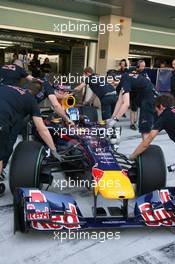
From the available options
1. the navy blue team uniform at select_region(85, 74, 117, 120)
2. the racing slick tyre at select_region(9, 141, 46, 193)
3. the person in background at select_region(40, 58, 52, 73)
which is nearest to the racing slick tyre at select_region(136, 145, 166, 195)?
the racing slick tyre at select_region(9, 141, 46, 193)

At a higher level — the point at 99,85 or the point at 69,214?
the point at 99,85

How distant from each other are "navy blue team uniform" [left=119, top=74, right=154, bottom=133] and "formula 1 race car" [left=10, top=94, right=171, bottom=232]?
→ 151 cm

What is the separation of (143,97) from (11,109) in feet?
9.12

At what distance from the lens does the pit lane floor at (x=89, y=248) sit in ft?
8.52

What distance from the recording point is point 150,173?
3.46 metres

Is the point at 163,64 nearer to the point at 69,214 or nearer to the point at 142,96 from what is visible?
the point at 142,96

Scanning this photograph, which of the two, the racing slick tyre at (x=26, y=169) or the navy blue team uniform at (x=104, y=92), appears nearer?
the racing slick tyre at (x=26, y=169)

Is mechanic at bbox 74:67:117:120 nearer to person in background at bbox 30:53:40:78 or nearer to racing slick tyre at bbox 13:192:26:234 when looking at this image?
racing slick tyre at bbox 13:192:26:234

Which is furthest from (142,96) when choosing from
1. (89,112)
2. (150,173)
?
(150,173)

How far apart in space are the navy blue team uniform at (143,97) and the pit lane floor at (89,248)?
254cm

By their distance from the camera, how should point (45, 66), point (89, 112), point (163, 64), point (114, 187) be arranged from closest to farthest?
1. point (114, 187)
2. point (89, 112)
3. point (45, 66)
4. point (163, 64)

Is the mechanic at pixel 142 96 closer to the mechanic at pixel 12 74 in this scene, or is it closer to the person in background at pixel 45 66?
the mechanic at pixel 12 74

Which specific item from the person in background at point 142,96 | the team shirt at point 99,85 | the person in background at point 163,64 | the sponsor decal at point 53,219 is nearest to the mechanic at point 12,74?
the team shirt at point 99,85

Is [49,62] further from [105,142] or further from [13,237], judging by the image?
[13,237]
